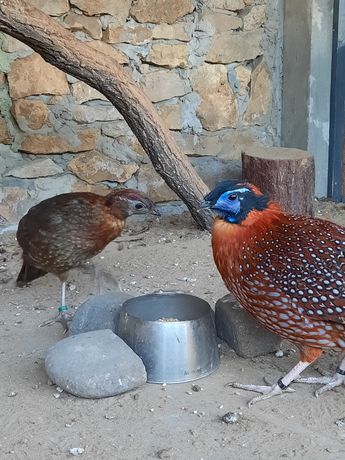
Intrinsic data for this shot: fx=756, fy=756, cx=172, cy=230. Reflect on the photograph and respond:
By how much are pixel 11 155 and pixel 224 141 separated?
156 cm

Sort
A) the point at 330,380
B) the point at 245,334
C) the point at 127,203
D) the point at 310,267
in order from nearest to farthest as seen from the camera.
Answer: the point at 310,267, the point at 330,380, the point at 245,334, the point at 127,203

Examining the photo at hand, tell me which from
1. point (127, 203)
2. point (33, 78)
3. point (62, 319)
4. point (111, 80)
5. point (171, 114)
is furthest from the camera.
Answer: point (171, 114)

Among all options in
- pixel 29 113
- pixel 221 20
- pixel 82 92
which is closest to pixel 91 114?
pixel 82 92

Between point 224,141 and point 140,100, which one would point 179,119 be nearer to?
point 224,141

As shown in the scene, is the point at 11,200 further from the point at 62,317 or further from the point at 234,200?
the point at 234,200

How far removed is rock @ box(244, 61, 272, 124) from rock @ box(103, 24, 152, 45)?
924 millimetres

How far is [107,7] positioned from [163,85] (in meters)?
0.64

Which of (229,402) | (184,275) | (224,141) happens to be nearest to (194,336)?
(229,402)

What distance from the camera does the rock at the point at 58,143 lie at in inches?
191

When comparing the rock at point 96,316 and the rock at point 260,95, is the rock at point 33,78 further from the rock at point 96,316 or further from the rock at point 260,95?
the rock at point 96,316

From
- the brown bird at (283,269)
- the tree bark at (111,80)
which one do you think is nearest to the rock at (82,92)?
the tree bark at (111,80)

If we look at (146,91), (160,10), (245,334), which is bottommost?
(245,334)

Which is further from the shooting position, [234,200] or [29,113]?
[29,113]

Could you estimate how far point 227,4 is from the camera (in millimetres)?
5246
